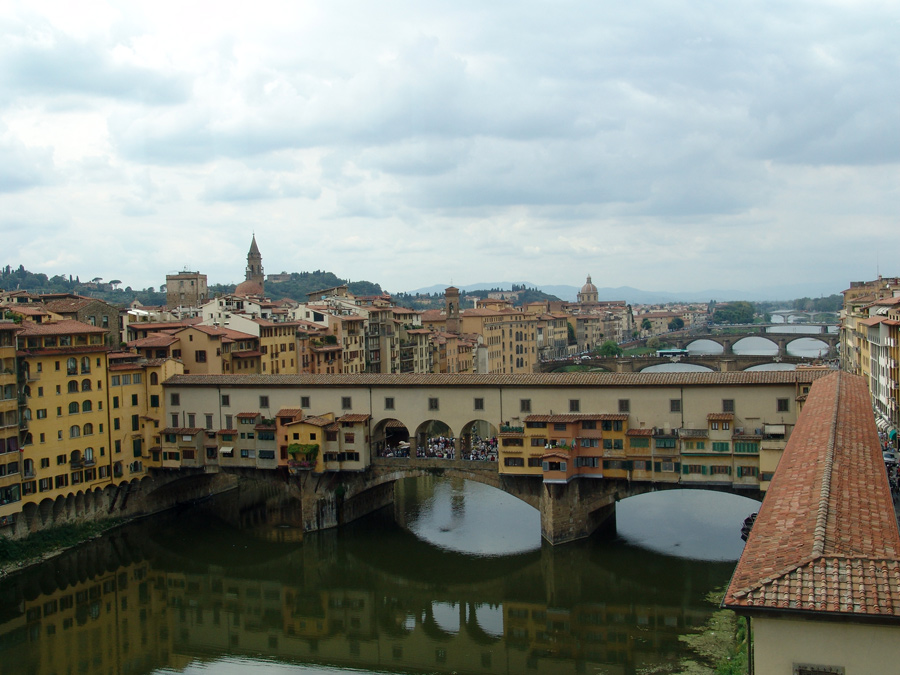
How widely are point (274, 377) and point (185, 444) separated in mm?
5209

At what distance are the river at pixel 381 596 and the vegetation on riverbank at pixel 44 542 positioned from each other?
606mm

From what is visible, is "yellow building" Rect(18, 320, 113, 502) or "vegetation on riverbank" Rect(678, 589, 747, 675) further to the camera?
"yellow building" Rect(18, 320, 113, 502)

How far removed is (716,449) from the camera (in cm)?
3262

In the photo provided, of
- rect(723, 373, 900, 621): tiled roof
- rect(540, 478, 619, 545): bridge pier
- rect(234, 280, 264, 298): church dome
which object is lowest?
rect(540, 478, 619, 545): bridge pier

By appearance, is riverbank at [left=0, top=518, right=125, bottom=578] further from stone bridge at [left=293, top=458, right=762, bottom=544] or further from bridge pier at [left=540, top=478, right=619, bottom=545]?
bridge pier at [left=540, top=478, right=619, bottom=545]

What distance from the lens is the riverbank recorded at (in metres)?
32.6

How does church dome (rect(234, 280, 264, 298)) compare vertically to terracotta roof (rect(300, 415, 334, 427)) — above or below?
above

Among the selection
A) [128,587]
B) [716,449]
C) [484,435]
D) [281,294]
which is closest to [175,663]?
[128,587]

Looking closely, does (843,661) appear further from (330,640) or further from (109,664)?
(109,664)

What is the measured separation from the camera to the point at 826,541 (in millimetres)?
10789

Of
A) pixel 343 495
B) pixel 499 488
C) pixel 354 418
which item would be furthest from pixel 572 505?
pixel 343 495

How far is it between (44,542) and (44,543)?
7 centimetres

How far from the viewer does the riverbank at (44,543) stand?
32625mm

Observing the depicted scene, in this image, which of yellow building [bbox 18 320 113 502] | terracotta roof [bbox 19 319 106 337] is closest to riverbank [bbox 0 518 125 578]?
yellow building [bbox 18 320 113 502]
